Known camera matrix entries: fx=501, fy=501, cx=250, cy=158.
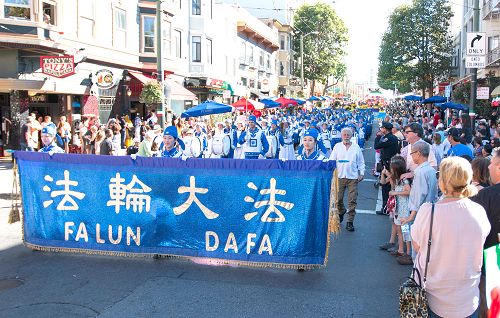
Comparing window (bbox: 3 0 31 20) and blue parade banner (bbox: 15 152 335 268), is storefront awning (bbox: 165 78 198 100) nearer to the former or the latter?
window (bbox: 3 0 31 20)

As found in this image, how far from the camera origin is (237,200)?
6.72 m

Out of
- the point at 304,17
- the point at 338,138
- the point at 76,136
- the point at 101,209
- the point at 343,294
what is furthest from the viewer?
the point at 304,17

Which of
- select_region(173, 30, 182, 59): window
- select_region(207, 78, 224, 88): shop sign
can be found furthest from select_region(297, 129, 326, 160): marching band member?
select_region(207, 78, 224, 88): shop sign

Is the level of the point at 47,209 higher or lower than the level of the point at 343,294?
higher

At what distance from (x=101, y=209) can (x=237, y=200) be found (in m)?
2.01

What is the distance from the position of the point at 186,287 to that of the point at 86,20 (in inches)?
735

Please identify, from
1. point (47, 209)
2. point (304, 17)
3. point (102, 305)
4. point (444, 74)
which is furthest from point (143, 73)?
point (304, 17)

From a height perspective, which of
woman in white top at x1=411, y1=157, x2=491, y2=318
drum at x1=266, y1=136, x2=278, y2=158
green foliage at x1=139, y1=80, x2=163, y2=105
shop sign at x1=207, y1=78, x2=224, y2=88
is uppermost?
shop sign at x1=207, y1=78, x2=224, y2=88

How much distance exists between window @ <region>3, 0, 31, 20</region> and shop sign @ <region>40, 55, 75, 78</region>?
167cm

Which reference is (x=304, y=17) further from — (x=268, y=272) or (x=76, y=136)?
(x=268, y=272)

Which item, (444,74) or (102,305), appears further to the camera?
(444,74)

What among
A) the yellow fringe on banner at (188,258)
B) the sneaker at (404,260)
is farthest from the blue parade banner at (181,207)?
the sneaker at (404,260)

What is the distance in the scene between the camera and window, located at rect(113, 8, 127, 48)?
79.3 ft

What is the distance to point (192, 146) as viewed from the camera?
14.1 meters
